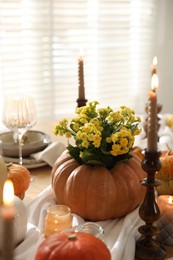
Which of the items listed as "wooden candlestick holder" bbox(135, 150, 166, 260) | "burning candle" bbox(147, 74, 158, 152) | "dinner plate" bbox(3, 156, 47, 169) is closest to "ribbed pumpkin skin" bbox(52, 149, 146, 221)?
"wooden candlestick holder" bbox(135, 150, 166, 260)

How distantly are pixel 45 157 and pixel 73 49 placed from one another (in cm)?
156

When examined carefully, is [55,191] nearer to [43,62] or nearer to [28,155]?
[28,155]

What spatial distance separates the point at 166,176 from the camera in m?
1.33

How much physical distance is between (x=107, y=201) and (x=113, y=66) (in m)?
2.13

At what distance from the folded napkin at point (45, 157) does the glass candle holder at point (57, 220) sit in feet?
1.67

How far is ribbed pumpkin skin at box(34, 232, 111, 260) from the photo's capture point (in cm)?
88

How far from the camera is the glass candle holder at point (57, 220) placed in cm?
112

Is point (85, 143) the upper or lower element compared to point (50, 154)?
upper

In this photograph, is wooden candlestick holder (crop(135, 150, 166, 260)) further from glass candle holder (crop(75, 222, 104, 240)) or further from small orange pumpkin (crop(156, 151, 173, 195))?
small orange pumpkin (crop(156, 151, 173, 195))

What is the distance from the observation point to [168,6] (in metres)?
3.30

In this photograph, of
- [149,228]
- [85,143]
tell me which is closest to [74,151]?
[85,143]

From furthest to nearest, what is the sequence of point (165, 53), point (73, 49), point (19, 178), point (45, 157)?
point (165, 53) < point (73, 49) < point (45, 157) < point (19, 178)

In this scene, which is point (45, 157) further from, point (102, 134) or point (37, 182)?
point (102, 134)

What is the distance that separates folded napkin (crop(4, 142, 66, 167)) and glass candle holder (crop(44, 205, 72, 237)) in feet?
1.67
